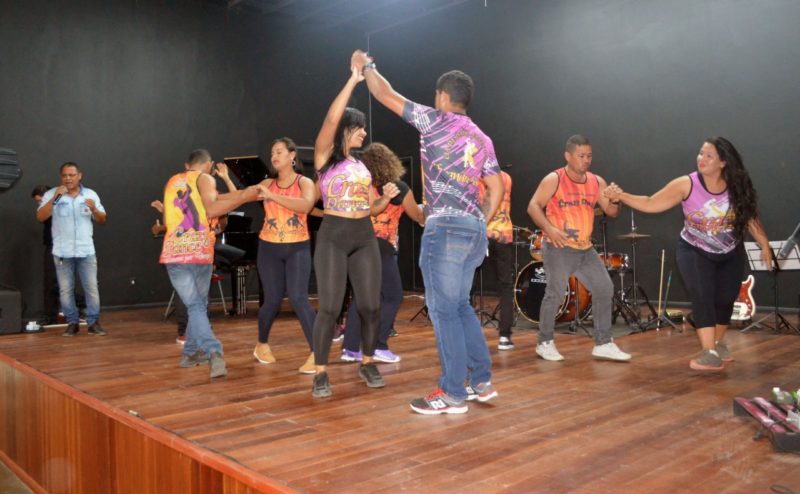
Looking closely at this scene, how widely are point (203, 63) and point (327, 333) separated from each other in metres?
8.35

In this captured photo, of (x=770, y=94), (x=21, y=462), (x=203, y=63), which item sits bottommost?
(x=21, y=462)

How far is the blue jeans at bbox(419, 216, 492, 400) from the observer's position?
10.3ft

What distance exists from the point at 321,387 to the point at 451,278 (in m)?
1.04

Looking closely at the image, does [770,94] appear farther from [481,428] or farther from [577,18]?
[481,428]

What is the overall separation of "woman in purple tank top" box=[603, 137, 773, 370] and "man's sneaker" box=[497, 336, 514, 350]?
1401mm

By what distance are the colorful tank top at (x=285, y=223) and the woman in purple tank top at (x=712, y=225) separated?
2051 mm

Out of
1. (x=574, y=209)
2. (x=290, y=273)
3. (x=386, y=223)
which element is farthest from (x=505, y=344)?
(x=290, y=273)

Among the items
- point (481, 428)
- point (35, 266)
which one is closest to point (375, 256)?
point (481, 428)

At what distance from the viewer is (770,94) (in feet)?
Answer: 26.4

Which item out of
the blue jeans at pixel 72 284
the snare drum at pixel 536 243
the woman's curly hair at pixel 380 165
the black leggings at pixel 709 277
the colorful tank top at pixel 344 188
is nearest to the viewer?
the colorful tank top at pixel 344 188

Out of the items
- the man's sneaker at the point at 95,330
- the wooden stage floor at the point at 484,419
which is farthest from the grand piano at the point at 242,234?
the wooden stage floor at the point at 484,419

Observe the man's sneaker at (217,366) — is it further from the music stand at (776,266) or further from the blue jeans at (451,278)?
the music stand at (776,266)

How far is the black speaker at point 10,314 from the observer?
690 cm

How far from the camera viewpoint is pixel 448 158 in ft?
10.3
